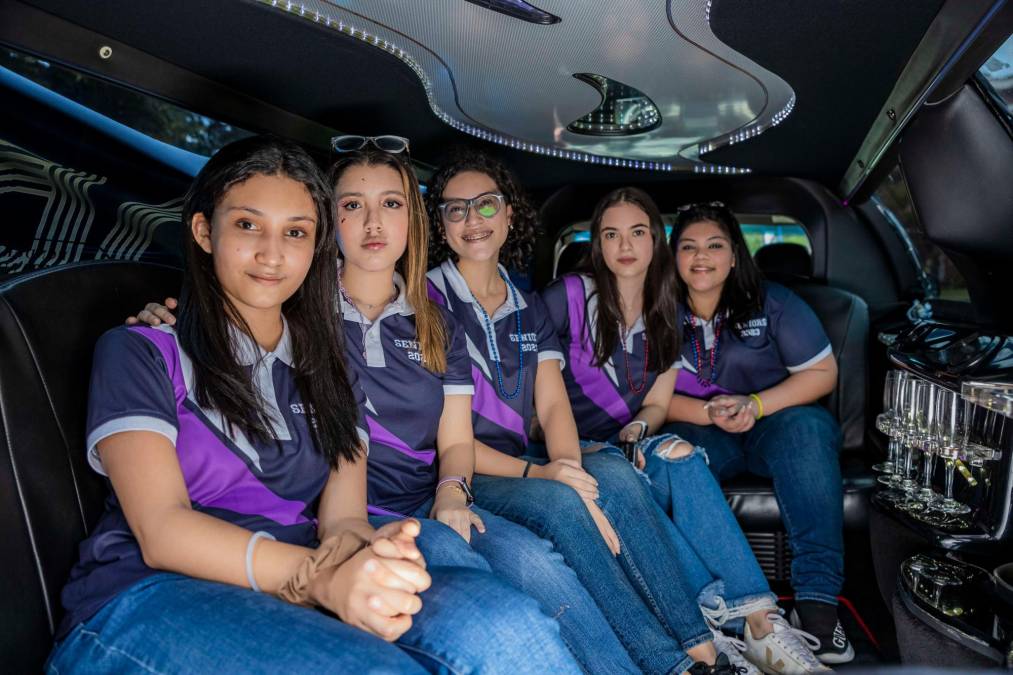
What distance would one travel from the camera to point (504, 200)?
114 inches

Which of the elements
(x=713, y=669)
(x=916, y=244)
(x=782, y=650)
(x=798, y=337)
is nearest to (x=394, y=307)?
(x=713, y=669)

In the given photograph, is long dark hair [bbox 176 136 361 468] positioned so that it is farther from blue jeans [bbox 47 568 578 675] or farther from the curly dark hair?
the curly dark hair

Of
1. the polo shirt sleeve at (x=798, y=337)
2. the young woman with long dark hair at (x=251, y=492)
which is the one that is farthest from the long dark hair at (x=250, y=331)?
the polo shirt sleeve at (x=798, y=337)

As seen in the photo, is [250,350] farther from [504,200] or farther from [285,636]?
[504,200]

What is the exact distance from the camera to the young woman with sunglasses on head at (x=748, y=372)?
2973mm

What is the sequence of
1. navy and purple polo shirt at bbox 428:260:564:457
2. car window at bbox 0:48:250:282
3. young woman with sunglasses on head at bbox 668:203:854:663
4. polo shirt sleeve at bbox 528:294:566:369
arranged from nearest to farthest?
car window at bbox 0:48:250:282 < navy and purple polo shirt at bbox 428:260:564:457 < polo shirt sleeve at bbox 528:294:566:369 < young woman with sunglasses on head at bbox 668:203:854:663

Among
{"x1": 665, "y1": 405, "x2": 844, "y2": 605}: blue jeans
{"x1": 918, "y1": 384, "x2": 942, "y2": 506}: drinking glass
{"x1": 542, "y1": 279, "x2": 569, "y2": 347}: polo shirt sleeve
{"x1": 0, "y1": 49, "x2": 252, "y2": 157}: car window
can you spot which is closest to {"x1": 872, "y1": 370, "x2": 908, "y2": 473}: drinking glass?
{"x1": 918, "y1": 384, "x2": 942, "y2": 506}: drinking glass

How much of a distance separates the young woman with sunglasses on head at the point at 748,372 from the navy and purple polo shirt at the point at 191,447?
1715 millimetres

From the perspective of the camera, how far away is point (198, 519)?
1530 mm

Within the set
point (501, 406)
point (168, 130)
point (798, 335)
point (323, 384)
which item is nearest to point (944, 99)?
point (798, 335)

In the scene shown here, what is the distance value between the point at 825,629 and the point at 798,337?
1.11 meters

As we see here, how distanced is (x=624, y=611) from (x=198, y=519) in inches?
43.6

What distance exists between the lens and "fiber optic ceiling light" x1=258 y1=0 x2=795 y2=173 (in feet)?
7.38

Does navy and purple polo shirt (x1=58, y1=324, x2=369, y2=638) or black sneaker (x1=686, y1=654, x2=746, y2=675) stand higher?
navy and purple polo shirt (x1=58, y1=324, x2=369, y2=638)
